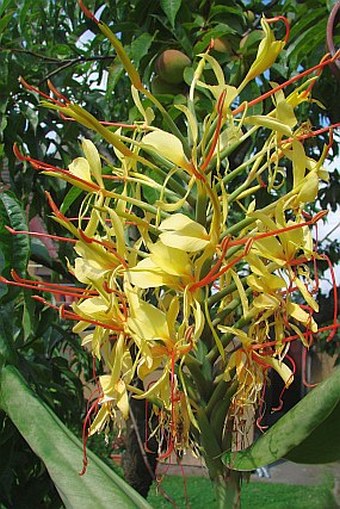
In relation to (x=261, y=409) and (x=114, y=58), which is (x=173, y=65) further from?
(x=261, y=409)

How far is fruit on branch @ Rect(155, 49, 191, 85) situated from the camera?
3.52 feet

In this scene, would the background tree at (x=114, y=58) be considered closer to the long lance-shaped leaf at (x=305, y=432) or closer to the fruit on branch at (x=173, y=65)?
the fruit on branch at (x=173, y=65)

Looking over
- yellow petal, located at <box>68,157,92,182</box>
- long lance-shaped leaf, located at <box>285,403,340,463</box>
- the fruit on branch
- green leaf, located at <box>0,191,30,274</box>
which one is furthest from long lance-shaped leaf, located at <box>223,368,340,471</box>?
the fruit on branch

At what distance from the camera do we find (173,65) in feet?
3.52

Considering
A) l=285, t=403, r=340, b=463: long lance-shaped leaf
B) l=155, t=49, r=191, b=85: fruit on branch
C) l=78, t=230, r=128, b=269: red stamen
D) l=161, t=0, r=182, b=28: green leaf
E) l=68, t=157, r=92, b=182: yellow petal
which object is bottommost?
l=285, t=403, r=340, b=463: long lance-shaped leaf

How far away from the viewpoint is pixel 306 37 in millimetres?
1095

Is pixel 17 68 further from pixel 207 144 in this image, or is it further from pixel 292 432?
pixel 292 432

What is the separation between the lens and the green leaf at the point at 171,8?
1054 mm

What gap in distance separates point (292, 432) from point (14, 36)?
1.58 metres

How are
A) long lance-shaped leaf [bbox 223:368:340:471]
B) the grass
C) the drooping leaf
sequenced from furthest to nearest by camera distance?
1. the grass
2. the drooping leaf
3. long lance-shaped leaf [bbox 223:368:340:471]

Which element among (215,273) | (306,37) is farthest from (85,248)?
(306,37)

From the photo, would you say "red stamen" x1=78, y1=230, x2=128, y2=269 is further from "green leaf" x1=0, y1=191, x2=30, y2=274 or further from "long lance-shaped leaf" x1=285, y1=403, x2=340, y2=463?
"green leaf" x1=0, y1=191, x2=30, y2=274

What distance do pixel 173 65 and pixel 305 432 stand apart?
29.9 inches

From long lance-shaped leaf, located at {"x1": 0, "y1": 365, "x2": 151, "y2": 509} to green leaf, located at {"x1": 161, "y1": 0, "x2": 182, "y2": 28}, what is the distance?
2.14 ft
